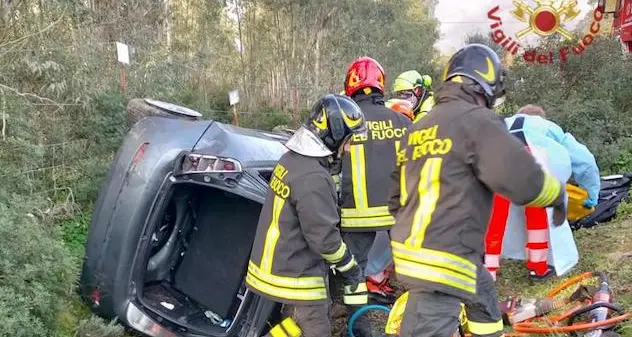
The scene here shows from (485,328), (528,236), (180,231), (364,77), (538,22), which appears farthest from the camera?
(538,22)

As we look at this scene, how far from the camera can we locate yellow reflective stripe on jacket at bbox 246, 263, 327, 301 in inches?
118

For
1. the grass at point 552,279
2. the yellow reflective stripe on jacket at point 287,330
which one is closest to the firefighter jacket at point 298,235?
the yellow reflective stripe on jacket at point 287,330

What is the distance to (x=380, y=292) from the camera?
178 inches

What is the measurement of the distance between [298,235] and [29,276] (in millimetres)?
1342

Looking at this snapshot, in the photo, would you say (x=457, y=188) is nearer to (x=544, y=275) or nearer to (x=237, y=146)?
(x=237, y=146)

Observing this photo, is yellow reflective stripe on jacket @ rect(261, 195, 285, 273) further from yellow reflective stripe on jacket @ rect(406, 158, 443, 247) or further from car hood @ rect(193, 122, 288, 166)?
yellow reflective stripe on jacket @ rect(406, 158, 443, 247)

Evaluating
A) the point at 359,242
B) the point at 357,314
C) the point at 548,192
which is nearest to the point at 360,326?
the point at 357,314

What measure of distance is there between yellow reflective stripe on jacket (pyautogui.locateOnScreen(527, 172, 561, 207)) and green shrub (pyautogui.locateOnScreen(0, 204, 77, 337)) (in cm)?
229

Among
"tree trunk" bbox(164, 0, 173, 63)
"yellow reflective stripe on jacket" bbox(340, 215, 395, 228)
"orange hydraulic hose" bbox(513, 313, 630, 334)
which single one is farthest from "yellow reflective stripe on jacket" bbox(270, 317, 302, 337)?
"tree trunk" bbox(164, 0, 173, 63)

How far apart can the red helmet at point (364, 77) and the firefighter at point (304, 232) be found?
102cm

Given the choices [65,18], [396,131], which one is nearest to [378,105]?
[396,131]

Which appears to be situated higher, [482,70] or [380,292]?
[482,70]

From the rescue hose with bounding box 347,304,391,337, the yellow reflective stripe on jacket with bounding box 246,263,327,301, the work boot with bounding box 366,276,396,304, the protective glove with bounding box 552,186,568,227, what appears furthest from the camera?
the work boot with bounding box 366,276,396,304

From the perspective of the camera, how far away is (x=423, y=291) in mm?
2537
